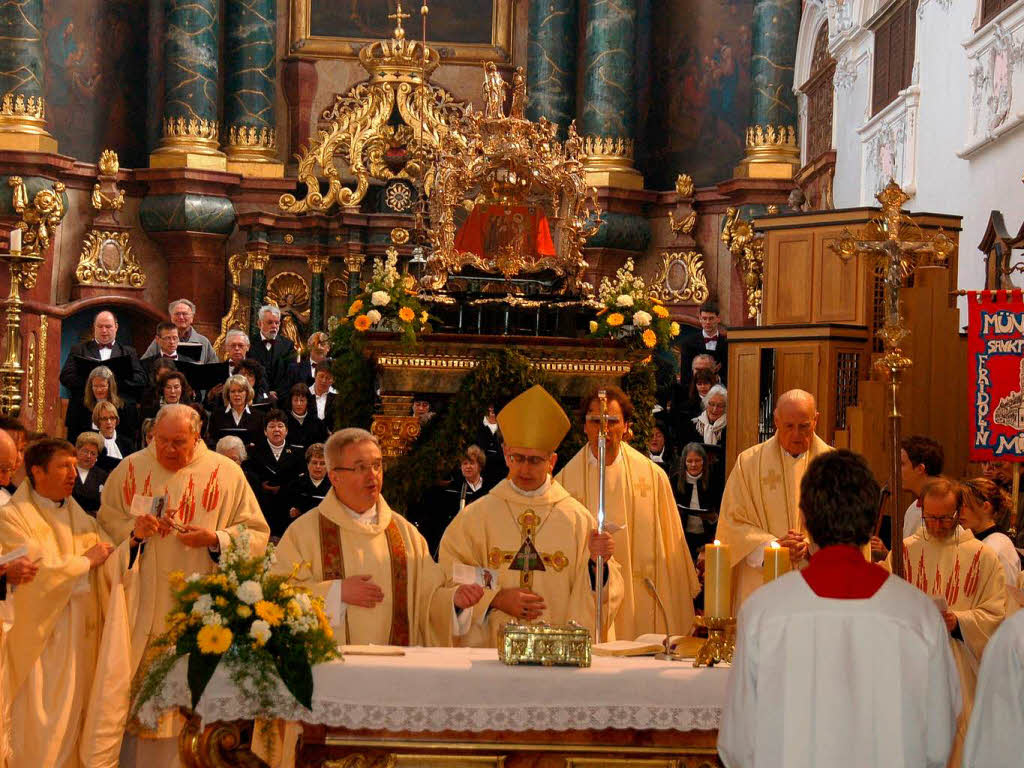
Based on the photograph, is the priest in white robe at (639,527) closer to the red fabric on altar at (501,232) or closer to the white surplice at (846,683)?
the white surplice at (846,683)

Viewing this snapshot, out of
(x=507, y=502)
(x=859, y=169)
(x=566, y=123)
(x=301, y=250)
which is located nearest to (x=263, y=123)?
(x=301, y=250)

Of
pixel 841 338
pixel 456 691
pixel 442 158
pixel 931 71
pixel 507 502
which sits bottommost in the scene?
pixel 456 691

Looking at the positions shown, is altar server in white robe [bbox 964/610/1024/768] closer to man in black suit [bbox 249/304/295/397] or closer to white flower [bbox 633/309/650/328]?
white flower [bbox 633/309/650/328]

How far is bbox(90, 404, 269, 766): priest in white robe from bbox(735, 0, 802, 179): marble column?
13321 millimetres

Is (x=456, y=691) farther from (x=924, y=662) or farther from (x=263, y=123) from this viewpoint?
(x=263, y=123)

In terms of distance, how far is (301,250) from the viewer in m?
20.7

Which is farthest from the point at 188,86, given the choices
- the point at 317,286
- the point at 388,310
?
the point at 388,310

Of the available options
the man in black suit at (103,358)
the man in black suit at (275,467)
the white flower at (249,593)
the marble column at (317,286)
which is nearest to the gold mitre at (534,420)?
the white flower at (249,593)

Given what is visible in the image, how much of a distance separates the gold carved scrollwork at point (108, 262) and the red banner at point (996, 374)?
12.0m

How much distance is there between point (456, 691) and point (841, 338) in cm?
799

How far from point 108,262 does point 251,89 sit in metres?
2.99

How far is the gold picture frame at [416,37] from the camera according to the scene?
2175 cm

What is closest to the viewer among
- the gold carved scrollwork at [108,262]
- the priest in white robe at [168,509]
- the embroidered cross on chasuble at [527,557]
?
the embroidered cross on chasuble at [527,557]

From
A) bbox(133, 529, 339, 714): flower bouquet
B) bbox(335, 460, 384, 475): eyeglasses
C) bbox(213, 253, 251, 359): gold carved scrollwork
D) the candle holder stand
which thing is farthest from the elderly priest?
bbox(213, 253, 251, 359): gold carved scrollwork
